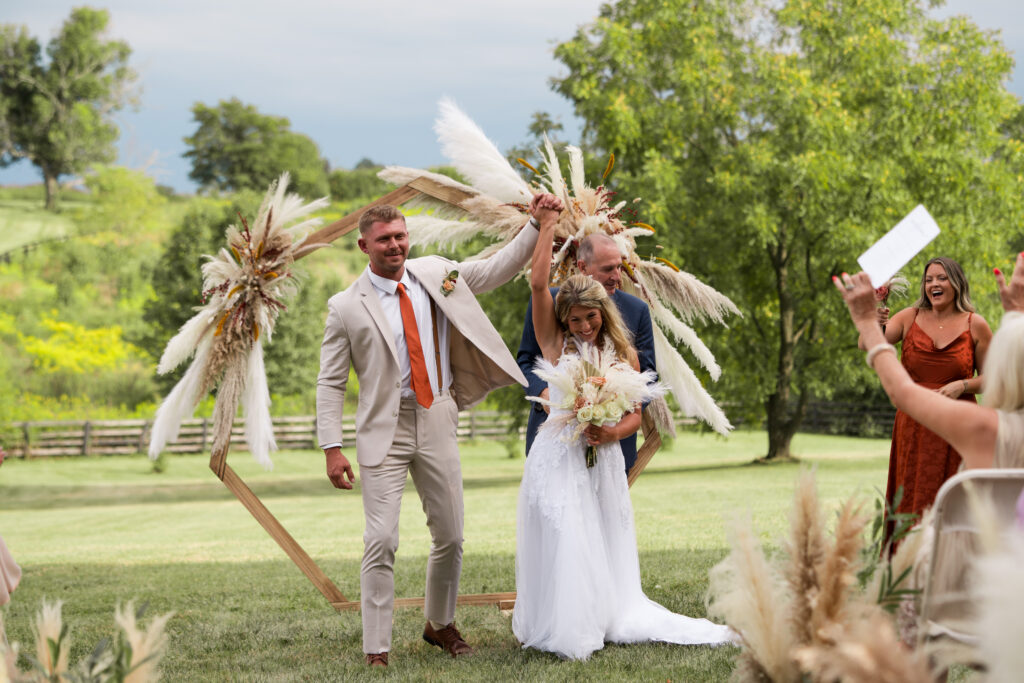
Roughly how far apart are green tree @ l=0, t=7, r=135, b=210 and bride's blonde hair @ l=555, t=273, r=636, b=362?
Result: 69.1 m

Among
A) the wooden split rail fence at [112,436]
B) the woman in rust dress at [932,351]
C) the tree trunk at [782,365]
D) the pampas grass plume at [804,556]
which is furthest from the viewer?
the wooden split rail fence at [112,436]

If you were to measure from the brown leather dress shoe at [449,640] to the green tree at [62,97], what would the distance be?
68.9 meters

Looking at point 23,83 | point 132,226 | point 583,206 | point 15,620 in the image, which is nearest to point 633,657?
point 583,206

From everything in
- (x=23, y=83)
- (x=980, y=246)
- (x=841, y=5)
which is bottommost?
(x=980, y=246)

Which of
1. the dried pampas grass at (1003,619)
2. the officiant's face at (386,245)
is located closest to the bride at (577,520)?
the officiant's face at (386,245)

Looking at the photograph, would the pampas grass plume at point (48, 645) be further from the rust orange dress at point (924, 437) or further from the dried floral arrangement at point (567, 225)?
the rust orange dress at point (924, 437)

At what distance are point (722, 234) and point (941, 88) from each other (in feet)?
19.1

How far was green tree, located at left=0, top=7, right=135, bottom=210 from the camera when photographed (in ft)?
219

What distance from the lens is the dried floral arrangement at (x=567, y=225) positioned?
5.76m

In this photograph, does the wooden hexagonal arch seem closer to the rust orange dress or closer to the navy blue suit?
the navy blue suit

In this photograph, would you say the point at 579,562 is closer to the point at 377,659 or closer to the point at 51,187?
the point at 377,659

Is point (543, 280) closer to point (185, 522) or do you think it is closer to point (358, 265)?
point (185, 522)

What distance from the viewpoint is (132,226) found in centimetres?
5728

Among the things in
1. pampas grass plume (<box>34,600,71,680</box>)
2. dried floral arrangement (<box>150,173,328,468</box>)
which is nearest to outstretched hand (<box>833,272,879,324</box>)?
pampas grass plume (<box>34,600,71,680</box>)
